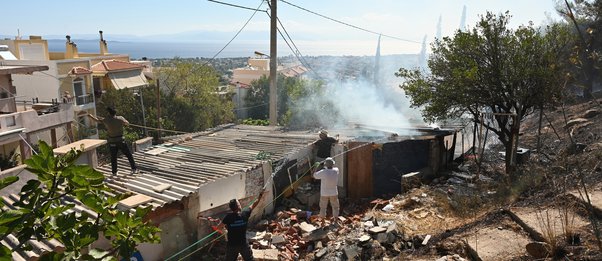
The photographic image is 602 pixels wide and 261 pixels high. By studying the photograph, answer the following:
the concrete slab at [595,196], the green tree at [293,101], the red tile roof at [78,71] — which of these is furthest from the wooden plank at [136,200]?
the red tile roof at [78,71]

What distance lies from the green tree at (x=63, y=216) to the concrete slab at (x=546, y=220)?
187 inches

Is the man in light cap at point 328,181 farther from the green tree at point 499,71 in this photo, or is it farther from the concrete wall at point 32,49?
the concrete wall at point 32,49

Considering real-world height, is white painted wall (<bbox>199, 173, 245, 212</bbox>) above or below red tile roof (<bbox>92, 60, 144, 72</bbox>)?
below

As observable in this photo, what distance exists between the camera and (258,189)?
33.1 feet

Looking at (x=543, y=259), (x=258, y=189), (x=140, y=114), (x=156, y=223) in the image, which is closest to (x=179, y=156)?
(x=258, y=189)

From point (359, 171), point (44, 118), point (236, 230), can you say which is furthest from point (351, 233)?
point (44, 118)

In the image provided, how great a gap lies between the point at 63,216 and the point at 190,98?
31557mm

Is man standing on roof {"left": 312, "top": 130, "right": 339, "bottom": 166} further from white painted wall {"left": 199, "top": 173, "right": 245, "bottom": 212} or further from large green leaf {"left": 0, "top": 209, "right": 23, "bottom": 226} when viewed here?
large green leaf {"left": 0, "top": 209, "right": 23, "bottom": 226}

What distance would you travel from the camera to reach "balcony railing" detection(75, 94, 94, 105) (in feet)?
93.9

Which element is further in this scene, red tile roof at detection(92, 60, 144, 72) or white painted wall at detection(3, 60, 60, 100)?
red tile roof at detection(92, 60, 144, 72)

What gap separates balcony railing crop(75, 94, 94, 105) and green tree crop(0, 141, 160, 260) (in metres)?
29.5

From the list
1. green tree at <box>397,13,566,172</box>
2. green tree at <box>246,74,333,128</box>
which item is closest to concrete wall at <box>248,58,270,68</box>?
green tree at <box>246,74,333,128</box>

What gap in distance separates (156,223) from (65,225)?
19.2 feet

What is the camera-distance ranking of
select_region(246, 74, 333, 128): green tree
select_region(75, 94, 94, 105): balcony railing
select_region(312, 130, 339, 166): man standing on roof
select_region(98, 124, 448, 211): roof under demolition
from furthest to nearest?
select_region(75, 94, 94, 105): balcony railing, select_region(246, 74, 333, 128): green tree, select_region(312, 130, 339, 166): man standing on roof, select_region(98, 124, 448, 211): roof under demolition
